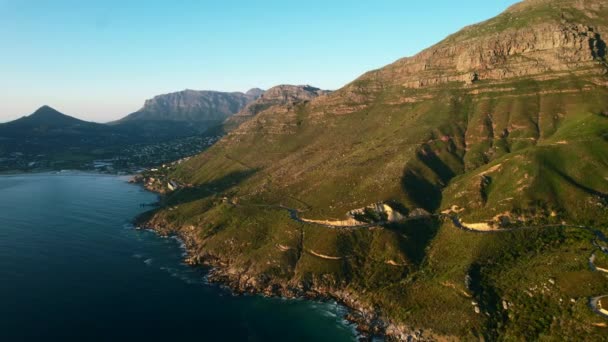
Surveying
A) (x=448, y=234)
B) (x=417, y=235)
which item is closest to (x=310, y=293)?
(x=417, y=235)

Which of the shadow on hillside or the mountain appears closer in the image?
the mountain

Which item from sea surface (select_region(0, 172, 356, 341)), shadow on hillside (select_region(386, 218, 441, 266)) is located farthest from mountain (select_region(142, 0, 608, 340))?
sea surface (select_region(0, 172, 356, 341))

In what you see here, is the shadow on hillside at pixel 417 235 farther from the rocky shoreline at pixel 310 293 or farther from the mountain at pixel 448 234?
the rocky shoreline at pixel 310 293

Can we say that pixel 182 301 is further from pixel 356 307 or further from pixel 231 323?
pixel 356 307

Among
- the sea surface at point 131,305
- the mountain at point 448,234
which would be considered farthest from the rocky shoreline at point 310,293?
the sea surface at point 131,305

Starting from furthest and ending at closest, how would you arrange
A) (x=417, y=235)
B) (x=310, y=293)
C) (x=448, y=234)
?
1. (x=417, y=235)
2. (x=448, y=234)
3. (x=310, y=293)

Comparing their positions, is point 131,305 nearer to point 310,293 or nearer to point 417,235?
point 310,293

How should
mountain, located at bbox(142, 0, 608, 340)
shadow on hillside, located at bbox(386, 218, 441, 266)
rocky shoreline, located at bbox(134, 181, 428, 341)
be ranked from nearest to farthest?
1. mountain, located at bbox(142, 0, 608, 340)
2. rocky shoreline, located at bbox(134, 181, 428, 341)
3. shadow on hillside, located at bbox(386, 218, 441, 266)

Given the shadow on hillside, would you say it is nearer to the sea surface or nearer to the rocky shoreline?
the rocky shoreline

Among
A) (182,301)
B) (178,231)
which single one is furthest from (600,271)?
(178,231)
